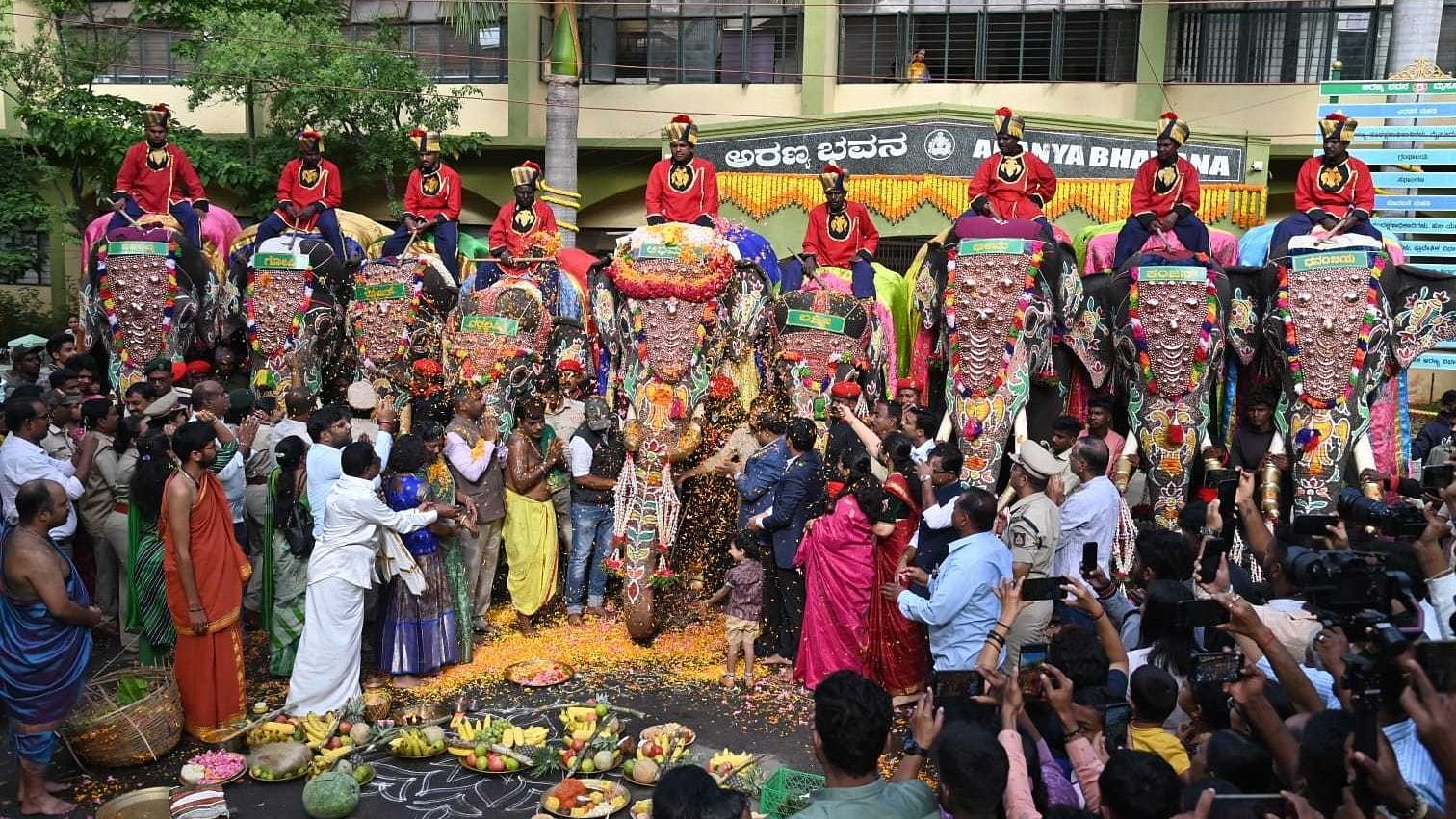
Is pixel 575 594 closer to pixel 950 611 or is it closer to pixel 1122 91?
pixel 950 611

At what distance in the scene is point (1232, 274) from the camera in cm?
857

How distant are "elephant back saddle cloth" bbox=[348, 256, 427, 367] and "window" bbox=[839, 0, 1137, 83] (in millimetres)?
11260

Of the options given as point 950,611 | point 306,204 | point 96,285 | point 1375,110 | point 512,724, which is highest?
point 1375,110

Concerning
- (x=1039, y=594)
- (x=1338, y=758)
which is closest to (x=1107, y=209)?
(x=1039, y=594)

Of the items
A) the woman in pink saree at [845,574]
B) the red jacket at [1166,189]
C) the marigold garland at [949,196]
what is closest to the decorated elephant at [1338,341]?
the red jacket at [1166,189]

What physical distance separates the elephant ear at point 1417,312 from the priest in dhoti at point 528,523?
546cm

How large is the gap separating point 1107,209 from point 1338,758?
1313 cm

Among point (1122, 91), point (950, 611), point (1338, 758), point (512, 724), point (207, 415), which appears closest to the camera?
point (1338, 758)

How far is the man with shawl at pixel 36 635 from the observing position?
221 inches

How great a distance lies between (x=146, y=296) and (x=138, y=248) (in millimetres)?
390

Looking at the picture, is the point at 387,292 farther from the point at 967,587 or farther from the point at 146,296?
the point at 967,587

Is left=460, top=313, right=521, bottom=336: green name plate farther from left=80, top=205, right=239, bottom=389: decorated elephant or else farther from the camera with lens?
the camera with lens

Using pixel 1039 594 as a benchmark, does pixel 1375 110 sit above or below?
above

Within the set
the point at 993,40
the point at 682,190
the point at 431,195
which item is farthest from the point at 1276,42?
the point at 431,195
